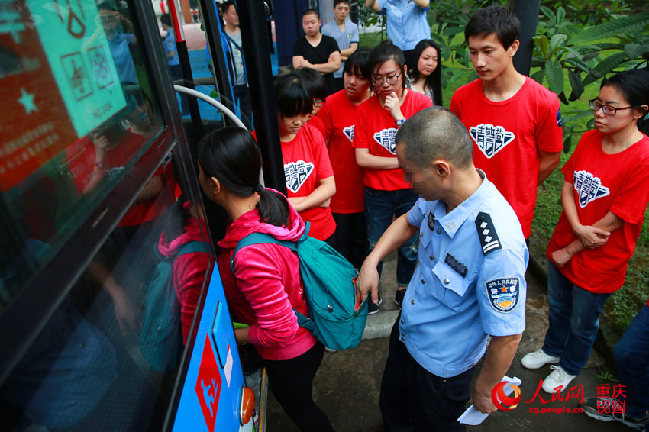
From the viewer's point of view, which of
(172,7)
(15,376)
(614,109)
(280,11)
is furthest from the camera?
(280,11)

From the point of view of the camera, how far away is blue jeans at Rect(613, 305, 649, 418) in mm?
2111

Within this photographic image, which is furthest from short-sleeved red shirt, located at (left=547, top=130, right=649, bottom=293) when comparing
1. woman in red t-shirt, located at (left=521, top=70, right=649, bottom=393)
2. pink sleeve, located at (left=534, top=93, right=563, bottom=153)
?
pink sleeve, located at (left=534, top=93, right=563, bottom=153)

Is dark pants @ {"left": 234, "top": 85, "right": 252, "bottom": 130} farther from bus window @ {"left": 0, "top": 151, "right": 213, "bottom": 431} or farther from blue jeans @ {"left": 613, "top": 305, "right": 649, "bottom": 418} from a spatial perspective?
blue jeans @ {"left": 613, "top": 305, "right": 649, "bottom": 418}

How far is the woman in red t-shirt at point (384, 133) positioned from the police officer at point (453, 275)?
93cm

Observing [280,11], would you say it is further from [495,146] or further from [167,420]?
[167,420]

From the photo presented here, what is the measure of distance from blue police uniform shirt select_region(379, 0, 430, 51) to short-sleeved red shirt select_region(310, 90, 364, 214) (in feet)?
8.92

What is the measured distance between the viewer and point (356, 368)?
2.96 meters

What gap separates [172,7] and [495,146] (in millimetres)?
1950

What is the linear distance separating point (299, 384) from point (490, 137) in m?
1.74

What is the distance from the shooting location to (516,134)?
2375 mm

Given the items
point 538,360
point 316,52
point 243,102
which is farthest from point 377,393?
point 316,52

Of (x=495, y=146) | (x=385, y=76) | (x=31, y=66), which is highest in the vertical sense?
(x=31, y=66)

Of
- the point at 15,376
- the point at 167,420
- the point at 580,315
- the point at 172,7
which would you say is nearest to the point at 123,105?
the point at 15,376

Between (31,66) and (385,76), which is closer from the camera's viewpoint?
(31,66)
